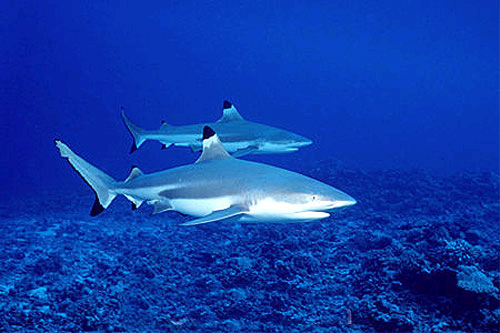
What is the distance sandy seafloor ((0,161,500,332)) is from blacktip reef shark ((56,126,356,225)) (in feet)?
5.63

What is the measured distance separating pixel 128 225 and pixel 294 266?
8270mm

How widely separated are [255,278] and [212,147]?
2805mm

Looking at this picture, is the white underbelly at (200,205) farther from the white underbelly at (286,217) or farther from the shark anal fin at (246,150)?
the shark anal fin at (246,150)

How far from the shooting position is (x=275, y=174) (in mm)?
4703

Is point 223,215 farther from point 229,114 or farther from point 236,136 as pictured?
point 229,114

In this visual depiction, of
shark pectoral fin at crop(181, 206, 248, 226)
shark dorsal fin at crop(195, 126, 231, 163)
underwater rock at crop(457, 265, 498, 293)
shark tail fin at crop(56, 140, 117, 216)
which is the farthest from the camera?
shark tail fin at crop(56, 140, 117, 216)

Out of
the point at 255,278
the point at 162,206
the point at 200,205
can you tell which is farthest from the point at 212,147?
the point at 255,278

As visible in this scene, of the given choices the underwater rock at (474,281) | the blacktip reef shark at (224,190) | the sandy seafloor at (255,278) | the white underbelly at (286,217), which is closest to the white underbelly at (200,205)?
the blacktip reef shark at (224,190)

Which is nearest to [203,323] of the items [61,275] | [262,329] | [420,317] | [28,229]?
[262,329]

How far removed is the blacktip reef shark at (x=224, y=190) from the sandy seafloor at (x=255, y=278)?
1717 mm

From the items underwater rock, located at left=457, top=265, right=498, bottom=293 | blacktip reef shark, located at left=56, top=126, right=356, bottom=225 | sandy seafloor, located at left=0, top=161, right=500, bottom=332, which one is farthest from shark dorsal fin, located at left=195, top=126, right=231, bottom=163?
underwater rock, located at left=457, top=265, right=498, bottom=293

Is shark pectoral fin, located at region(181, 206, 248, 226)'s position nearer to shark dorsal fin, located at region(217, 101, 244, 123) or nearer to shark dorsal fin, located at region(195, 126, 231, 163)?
shark dorsal fin, located at region(195, 126, 231, 163)

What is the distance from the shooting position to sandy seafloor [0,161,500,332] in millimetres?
4707

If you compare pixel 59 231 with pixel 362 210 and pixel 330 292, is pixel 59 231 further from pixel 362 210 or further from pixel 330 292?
pixel 362 210
